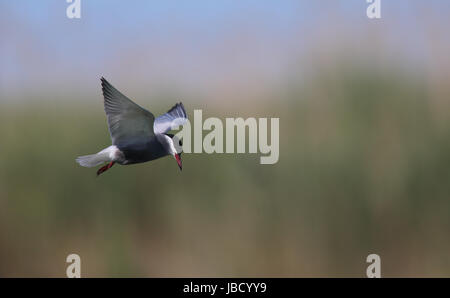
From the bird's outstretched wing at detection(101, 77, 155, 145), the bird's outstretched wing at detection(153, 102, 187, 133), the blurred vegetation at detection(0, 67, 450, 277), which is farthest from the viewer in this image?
the blurred vegetation at detection(0, 67, 450, 277)

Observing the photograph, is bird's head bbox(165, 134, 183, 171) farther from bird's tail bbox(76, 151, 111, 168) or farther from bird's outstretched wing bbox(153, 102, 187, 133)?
bird's tail bbox(76, 151, 111, 168)

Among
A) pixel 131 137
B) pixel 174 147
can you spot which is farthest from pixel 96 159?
pixel 174 147

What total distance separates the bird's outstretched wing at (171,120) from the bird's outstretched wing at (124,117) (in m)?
0.06

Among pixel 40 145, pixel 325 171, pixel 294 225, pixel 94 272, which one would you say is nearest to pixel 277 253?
pixel 294 225

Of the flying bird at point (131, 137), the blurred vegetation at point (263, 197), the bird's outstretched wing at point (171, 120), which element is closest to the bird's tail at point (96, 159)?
the flying bird at point (131, 137)

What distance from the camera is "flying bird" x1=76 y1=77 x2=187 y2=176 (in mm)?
2002

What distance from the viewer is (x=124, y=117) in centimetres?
202

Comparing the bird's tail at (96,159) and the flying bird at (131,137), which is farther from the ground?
the flying bird at (131,137)

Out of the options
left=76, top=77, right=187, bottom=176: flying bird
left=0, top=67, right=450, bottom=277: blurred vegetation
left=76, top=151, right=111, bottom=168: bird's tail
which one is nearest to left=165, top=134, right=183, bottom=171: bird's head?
left=76, top=77, right=187, bottom=176: flying bird

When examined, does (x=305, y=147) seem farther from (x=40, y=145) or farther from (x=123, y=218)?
(x=40, y=145)

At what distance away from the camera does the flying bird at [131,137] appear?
2.00 metres

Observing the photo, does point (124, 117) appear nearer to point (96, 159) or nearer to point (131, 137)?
point (131, 137)

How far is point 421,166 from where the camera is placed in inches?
113

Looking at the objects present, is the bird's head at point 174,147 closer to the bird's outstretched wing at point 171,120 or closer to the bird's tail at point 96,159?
the bird's outstretched wing at point 171,120
